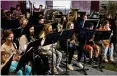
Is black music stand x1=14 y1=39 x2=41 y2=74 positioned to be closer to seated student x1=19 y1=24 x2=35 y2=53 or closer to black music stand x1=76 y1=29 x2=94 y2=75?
seated student x1=19 y1=24 x2=35 y2=53

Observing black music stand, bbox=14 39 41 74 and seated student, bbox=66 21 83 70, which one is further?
seated student, bbox=66 21 83 70

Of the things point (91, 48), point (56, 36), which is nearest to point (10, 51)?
point (56, 36)

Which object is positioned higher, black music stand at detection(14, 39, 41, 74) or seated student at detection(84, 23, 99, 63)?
black music stand at detection(14, 39, 41, 74)

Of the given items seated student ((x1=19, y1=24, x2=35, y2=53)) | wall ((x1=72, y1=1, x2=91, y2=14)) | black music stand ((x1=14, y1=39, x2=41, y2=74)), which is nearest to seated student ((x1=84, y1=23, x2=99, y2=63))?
seated student ((x1=19, y1=24, x2=35, y2=53))

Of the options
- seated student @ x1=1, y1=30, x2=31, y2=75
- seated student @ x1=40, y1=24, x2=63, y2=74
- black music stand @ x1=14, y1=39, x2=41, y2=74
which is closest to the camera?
black music stand @ x1=14, y1=39, x2=41, y2=74

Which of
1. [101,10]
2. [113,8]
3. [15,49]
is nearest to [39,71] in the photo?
[15,49]

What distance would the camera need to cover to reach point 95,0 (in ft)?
41.2

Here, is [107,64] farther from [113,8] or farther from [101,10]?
[101,10]

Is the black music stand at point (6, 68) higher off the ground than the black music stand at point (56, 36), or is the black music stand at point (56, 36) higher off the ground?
the black music stand at point (56, 36)

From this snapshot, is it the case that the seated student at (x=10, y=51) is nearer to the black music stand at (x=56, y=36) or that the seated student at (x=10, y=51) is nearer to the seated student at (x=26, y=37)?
the seated student at (x=26, y=37)

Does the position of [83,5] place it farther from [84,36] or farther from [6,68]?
[6,68]

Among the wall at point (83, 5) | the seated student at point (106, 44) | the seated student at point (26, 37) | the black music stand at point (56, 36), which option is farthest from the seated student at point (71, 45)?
the wall at point (83, 5)

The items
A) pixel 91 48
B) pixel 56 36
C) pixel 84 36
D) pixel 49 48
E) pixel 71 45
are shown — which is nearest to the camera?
pixel 56 36

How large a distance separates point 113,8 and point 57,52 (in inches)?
223
